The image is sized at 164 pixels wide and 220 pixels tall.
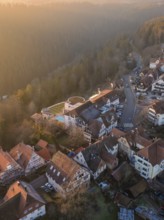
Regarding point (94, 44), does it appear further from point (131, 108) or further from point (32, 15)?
point (131, 108)

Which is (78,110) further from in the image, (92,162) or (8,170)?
(8,170)

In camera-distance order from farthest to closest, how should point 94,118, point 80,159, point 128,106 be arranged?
point 128,106, point 94,118, point 80,159

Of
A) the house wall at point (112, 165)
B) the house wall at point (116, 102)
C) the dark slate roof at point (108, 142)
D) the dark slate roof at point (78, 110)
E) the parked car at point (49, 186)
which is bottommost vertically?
the house wall at point (112, 165)

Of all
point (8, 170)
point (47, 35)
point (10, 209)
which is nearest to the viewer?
point (10, 209)

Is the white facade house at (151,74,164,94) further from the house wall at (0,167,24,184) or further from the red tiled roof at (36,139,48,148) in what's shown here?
the house wall at (0,167,24,184)

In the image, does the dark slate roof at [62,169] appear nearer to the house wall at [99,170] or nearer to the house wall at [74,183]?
the house wall at [74,183]

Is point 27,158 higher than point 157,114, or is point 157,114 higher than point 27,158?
point 27,158

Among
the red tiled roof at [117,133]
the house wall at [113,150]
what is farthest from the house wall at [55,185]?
the red tiled roof at [117,133]

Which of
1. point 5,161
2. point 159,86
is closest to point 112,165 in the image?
point 5,161
